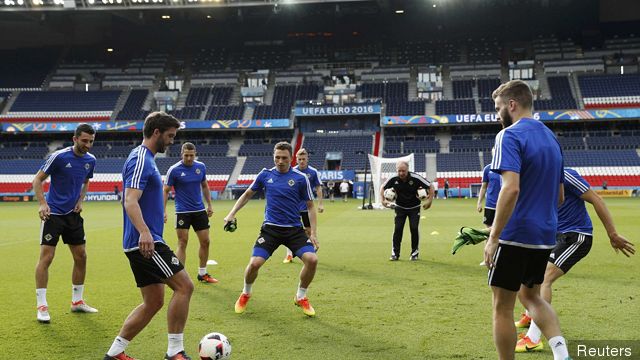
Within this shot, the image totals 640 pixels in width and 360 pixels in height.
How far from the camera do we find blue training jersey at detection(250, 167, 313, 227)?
288 inches

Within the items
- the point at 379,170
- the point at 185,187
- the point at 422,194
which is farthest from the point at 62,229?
the point at 379,170

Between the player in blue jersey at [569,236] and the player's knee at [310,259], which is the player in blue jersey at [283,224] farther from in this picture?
the player in blue jersey at [569,236]

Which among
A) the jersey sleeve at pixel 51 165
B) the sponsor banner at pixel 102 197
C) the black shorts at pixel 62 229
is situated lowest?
the sponsor banner at pixel 102 197

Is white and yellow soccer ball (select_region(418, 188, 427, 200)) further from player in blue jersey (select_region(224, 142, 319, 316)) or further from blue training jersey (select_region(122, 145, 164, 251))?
blue training jersey (select_region(122, 145, 164, 251))

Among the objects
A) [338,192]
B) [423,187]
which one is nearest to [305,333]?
[423,187]

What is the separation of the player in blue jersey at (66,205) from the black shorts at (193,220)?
7.61ft

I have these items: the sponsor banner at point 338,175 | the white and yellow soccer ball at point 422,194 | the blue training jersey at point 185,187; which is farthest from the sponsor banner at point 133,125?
the blue training jersey at point 185,187

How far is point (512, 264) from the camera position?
4.11 m

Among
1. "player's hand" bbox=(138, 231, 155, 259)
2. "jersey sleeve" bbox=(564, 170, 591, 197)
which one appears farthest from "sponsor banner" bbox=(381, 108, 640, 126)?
"player's hand" bbox=(138, 231, 155, 259)

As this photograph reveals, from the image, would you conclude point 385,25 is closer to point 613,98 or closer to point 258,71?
point 258,71

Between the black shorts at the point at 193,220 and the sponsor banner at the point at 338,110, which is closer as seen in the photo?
the black shorts at the point at 193,220

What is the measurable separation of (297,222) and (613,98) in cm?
5337

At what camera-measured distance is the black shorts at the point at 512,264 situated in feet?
13.5

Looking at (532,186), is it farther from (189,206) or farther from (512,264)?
(189,206)
